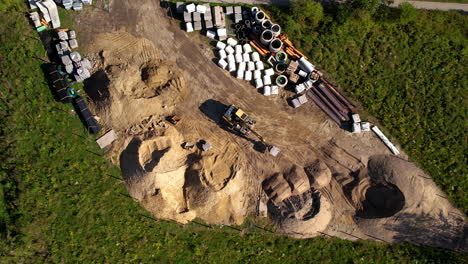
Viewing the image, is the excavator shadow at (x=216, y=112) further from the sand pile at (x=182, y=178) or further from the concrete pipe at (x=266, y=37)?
the concrete pipe at (x=266, y=37)

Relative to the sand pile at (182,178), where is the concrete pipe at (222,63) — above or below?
above

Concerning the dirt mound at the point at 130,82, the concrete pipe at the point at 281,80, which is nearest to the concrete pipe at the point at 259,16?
the concrete pipe at the point at 281,80

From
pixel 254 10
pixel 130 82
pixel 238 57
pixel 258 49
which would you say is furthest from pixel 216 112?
pixel 254 10

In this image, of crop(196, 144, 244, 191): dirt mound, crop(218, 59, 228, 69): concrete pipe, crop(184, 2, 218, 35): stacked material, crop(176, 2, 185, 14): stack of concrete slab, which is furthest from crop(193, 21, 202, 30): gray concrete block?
crop(196, 144, 244, 191): dirt mound

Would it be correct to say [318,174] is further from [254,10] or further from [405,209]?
[254,10]

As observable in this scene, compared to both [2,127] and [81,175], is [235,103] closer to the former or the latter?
[81,175]

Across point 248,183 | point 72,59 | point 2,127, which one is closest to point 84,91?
point 72,59
